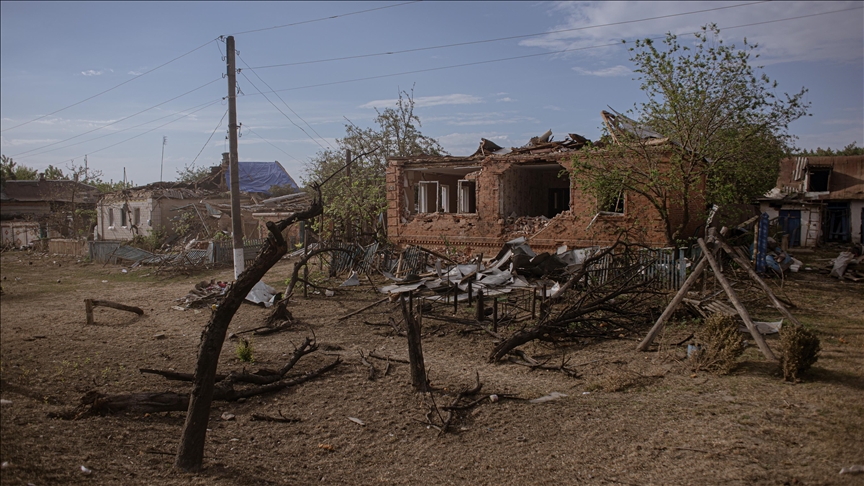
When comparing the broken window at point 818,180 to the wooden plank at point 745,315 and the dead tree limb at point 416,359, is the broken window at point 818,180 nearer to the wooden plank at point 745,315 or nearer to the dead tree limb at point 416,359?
the wooden plank at point 745,315

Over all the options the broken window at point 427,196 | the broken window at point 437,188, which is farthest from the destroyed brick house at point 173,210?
the broken window at point 437,188

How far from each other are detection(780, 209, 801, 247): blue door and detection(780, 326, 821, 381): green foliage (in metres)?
24.6

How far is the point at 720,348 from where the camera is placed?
6.98m

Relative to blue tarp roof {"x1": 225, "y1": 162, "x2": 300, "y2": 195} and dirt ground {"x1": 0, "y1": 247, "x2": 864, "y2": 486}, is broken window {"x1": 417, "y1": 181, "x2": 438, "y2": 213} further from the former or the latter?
blue tarp roof {"x1": 225, "y1": 162, "x2": 300, "y2": 195}

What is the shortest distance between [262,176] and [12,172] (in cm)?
3190

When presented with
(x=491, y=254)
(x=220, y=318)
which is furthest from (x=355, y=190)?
(x=220, y=318)

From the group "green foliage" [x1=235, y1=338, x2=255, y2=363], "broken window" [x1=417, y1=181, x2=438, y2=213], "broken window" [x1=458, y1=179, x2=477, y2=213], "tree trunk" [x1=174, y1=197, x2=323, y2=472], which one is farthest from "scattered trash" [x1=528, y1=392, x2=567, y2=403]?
"broken window" [x1=458, y1=179, x2=477, y2=213]

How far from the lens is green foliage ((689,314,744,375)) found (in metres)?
6.79

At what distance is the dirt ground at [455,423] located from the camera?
438 centimetres

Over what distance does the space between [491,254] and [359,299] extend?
18.8 feet

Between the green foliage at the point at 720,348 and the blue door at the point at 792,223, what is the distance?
24434 mm

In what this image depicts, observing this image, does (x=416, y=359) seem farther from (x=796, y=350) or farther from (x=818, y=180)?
(x=818, y=180)

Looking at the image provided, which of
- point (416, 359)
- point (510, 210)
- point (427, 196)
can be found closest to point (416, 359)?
point (416, 359)

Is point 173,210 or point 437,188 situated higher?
point 437,188
